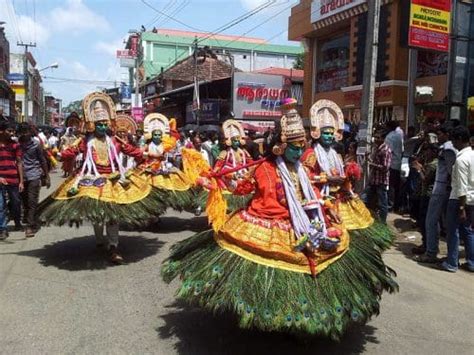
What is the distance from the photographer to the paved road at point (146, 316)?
4133 mm

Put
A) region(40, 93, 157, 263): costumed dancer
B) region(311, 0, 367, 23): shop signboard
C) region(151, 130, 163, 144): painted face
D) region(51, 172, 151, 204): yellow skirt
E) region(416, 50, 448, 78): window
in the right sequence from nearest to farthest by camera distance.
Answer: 1. region(40, 93, 157, 263): costumed dancer
2. region(51, 172, 151, 204): yellow skirt
3. region(151, 130, 163, 144): painted face
4. region(416, 50, 448, 78): window
5. region(311, 0, 367, 23): shop signboard

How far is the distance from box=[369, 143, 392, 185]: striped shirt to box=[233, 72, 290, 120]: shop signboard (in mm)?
17299

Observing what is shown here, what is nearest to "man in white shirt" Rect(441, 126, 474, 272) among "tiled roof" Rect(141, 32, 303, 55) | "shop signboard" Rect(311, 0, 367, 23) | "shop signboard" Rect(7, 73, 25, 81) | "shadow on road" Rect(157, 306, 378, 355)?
"shadow on road" Rect(157, 306, 378, 355)

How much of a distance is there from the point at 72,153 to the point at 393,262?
180 inches

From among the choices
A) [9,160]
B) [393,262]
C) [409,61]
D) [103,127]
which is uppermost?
[409,61]

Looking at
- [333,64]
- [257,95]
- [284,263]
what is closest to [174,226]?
[284,263]

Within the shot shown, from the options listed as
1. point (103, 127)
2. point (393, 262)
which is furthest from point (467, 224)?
point (103, 127)

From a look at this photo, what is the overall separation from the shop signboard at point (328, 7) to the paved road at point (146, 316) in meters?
12.7

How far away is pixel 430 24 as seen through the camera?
12.8 meters

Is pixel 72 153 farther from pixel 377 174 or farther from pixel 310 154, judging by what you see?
pixel 377 174

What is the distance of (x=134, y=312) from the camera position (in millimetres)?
4883

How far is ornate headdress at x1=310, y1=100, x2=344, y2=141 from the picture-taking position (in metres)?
6.41

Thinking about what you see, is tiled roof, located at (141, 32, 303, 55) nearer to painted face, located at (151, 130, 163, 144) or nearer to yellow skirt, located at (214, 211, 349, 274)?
painted face, located at (151, 130, 163, 144)

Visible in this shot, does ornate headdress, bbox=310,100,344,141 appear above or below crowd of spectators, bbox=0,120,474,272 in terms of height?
above
